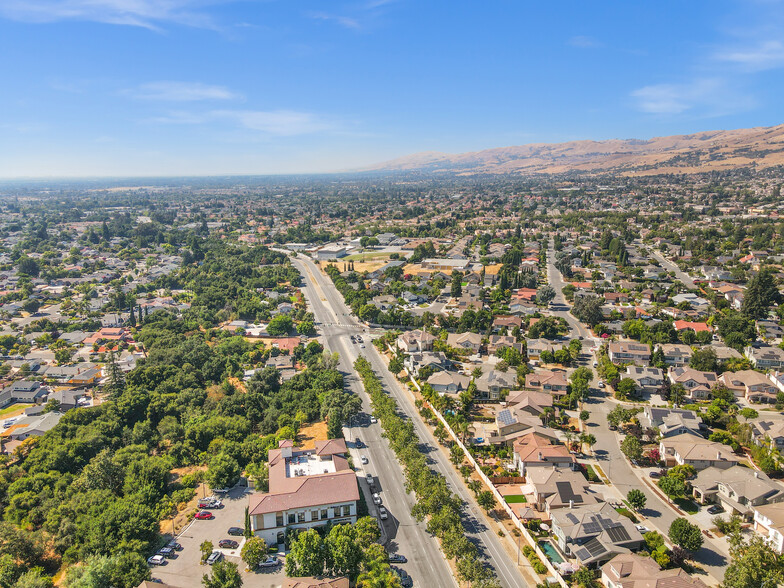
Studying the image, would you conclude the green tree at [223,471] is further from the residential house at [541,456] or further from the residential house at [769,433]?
the residential house at [769,433]

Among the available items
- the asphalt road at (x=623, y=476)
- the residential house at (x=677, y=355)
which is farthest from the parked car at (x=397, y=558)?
the residential house at (x=677, y=355)

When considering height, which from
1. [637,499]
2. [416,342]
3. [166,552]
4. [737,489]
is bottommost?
[166,552]

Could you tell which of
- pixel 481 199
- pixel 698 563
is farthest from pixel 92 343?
pixel 481 199

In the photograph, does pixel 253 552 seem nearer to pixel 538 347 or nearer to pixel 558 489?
pixel 558 489

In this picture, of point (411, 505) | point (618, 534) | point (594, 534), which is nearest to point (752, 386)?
point (618, 534)

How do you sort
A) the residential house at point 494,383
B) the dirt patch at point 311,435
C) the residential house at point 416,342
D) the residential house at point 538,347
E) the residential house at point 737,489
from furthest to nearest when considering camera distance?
the residential house at point 416,342 → the residential house at point 538,347 → the residential house at point 494,383 → the dirt patch at point 311,435 → the residential house at point 737,489

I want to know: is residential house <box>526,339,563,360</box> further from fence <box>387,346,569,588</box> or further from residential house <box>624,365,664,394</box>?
fence <box>387,346,569,588</box>
